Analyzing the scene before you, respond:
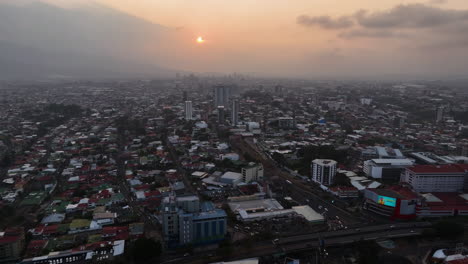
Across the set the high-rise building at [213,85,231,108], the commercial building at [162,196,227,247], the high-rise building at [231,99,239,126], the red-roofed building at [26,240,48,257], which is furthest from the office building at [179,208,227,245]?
the high-rise building at [213,85,231,108]

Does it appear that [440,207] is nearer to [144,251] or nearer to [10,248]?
[144,251]

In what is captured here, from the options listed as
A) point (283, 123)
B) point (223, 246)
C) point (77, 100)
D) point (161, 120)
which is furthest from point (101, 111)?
point (223, 246)

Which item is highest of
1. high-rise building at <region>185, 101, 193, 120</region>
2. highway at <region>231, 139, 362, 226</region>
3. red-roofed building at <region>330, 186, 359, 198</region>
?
high-rise building at <region>185, 101, 193, 120</region>

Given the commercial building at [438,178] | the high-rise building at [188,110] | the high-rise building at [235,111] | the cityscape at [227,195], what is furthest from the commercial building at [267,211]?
the high-rise building at [188,110]

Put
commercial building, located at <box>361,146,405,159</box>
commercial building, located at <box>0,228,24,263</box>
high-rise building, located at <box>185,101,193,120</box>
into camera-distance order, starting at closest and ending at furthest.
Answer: commercial building, located at <box>0,228,24,263</box>
commercial building, located at <box>361,146,405,159</box>
high-rise building, located at <box>185,101,193,120</box>

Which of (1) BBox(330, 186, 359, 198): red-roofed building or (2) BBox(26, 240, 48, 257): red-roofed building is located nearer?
(2) BBox(26, 240, 48, 257): red-roofed building

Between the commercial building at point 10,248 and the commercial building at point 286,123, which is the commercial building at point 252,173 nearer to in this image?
the commercial building at point 10,248

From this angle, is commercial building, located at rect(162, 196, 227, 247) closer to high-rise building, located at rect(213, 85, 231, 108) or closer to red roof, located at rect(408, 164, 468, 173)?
red roof, located at rect(408, 164, 468, 173)

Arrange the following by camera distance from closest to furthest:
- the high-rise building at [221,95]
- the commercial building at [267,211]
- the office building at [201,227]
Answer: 1. the office building at [201,227]
2. the commercial building at [267,211]
3. the high-rise building at [221,95]
